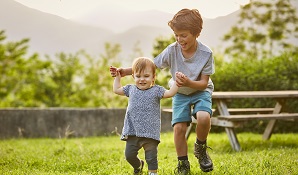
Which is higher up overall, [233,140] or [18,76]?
[18,76]

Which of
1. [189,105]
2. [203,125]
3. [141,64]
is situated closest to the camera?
[141,64]

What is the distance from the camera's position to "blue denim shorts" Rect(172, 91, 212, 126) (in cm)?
416

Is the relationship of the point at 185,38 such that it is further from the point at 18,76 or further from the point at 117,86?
the point at 18,76

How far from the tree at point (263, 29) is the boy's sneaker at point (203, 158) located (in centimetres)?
1020

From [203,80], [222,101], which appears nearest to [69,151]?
[222,101]

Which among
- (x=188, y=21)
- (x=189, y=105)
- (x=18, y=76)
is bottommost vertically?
(x=18, y=76)

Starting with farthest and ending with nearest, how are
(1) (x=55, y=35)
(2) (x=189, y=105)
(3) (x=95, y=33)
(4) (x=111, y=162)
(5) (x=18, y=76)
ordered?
(3) (x=95, y=33)
(1) (x=55, y=35)
(5) (x=18, y=76)
(4) (x=111, y=162)
(2) (x=189, y=105)

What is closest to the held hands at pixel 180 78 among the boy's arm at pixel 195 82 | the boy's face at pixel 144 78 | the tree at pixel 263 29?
the boy's arm at pixel 195 82

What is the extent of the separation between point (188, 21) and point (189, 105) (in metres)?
0.75

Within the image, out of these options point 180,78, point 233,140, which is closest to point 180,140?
point 180,78

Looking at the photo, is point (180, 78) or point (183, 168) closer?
point (180, 78)

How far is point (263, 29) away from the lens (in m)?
14.6

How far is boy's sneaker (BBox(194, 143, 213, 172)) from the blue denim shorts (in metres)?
0.24

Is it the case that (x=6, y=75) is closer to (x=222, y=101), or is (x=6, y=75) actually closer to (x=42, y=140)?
(x=42, y=140)
